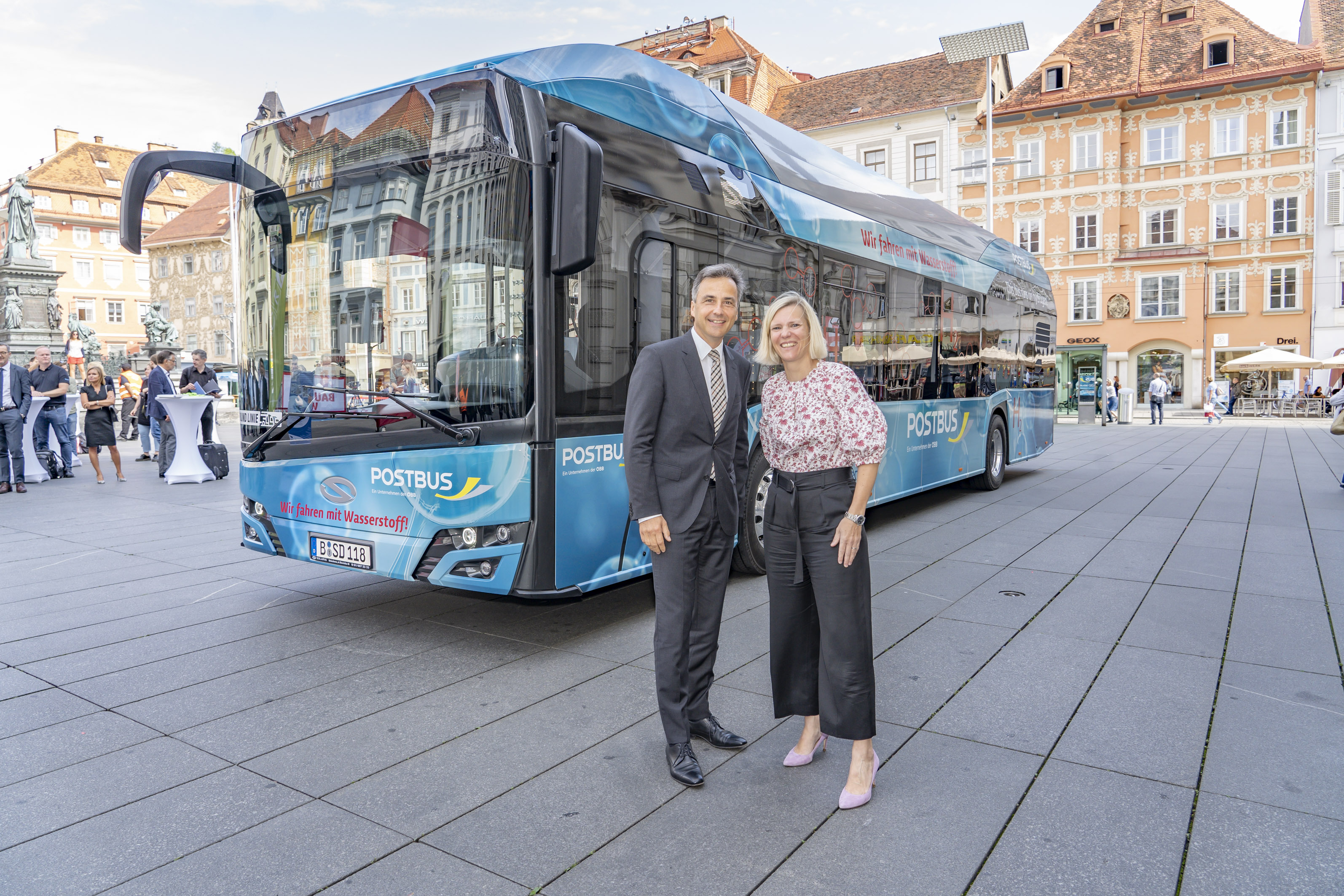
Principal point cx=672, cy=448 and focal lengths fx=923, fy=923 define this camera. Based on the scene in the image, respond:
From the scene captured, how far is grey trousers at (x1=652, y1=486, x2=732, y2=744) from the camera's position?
3.40 metres

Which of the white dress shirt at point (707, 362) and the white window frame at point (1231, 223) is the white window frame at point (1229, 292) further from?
the white dress shirt at point (707, 362)

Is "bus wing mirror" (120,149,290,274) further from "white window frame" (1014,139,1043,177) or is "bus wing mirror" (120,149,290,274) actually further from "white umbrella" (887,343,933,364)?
"white window frame" (1014,139,1043,177)

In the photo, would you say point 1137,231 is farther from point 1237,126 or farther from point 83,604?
point 83,604

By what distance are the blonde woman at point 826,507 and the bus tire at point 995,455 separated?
883 cm

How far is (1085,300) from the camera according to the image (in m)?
42.8

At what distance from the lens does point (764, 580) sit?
669 centimetres

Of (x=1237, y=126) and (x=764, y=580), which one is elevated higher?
(x=1237, y=126)

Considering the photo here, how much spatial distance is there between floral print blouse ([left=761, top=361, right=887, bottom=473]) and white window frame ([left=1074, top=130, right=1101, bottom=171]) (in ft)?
147

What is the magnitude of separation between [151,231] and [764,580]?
79.7 m

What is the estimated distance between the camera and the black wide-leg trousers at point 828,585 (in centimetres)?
320

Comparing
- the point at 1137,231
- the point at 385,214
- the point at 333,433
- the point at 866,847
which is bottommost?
the point at 866,847

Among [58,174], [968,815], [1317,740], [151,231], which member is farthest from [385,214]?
[58,174]

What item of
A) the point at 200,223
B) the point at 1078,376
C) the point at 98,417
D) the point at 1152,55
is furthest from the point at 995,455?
the point at 200,223

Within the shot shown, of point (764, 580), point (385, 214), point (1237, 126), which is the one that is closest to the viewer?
point (385, 214)
